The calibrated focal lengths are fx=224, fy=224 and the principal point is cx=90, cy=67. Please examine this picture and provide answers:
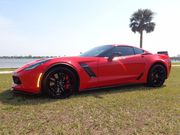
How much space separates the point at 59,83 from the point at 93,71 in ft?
2.94

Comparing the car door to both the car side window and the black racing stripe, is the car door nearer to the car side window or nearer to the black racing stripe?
the car side window

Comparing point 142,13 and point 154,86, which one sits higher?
point 142,13

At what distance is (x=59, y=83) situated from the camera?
4910 mm

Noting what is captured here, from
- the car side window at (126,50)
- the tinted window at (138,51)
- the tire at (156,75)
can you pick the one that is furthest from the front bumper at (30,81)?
the tire at (156,75)

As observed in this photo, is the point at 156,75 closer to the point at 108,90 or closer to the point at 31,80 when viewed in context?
the point at 108,90

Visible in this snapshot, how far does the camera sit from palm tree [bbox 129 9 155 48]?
4531 centimetres

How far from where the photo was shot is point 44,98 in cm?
487

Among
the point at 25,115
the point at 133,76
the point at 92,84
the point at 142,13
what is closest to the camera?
the point at 25,115

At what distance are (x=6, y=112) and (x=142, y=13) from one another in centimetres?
4505

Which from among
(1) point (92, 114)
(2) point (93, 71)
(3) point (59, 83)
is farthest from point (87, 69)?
(1) point (92, 114)

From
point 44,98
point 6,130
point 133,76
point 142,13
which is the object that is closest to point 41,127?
point 6,130

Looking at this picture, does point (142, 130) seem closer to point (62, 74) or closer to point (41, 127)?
point (41, 127)

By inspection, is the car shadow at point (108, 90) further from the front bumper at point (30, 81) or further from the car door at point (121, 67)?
the front bumper at point (30, 81)

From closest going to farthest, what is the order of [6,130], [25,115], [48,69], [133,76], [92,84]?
[6,130] → [25,115] → [48,69] → [92,84] → [133,76]
